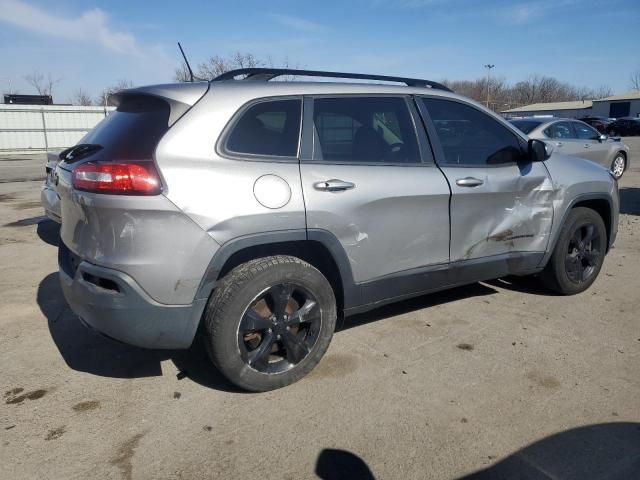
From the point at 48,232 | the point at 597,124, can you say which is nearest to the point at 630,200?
the point at 48,232

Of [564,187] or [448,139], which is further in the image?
[564,187]

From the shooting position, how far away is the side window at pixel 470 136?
147 inches

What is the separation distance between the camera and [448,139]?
3.75 meters

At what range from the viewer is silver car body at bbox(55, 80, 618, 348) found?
2.61m

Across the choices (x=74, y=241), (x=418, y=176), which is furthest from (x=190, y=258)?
(x=418, y=176)

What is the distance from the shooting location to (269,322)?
9.81 feet

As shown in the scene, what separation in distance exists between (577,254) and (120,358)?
3898 mm

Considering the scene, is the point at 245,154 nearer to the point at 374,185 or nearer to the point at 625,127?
the point at 374,185

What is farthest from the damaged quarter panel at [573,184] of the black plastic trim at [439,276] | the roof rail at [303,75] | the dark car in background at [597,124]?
the dark car in background at [597,124]

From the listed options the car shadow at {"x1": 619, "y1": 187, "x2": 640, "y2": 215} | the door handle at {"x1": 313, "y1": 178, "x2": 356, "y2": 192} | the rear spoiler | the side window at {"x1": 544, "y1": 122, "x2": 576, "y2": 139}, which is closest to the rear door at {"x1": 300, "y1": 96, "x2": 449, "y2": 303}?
the door handle at {"x1": 313, "y1": 178, "x2": 356, "y2": 192}

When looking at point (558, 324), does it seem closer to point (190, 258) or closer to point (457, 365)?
point (457, 365)

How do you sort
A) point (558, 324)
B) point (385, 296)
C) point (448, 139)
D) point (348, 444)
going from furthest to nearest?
point (558, 324) → point (448, 139) → point (385, 296) → point (348, 444)

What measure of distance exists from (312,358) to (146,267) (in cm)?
119

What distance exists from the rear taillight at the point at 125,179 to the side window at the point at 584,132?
438 inches
